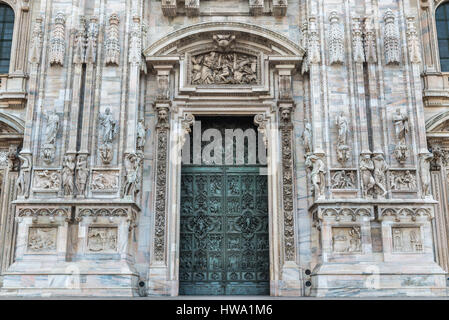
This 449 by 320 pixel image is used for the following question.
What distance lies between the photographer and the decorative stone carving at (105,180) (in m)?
15.5

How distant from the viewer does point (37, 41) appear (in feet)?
54.6

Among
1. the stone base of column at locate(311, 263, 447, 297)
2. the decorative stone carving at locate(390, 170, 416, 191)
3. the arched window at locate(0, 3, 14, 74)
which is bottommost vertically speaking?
the stone base of column at locate(311, 263, 447, 297)

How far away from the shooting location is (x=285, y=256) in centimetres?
1578

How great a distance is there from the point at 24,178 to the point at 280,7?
9.16 meters

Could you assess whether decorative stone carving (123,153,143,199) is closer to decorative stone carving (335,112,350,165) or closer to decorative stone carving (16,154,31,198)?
decorative stone carving (16,154,31,198)

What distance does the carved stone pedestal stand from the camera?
14508 mm

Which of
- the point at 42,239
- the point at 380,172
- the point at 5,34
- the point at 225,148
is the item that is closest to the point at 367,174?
the point at 380,172

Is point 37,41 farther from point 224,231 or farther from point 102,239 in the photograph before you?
point 224,231

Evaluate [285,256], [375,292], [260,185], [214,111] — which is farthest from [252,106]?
[375,292]

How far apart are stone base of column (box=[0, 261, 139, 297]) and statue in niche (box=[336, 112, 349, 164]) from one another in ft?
21.5

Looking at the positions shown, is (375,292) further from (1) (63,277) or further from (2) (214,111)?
(1) (63,277)

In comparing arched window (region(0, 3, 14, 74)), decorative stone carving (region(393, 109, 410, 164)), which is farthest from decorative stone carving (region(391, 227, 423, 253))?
arched window (region(0, 3, 14, 74))

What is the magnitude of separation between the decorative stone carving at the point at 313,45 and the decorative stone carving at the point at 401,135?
2833 millimetres
